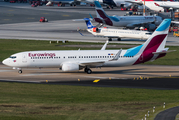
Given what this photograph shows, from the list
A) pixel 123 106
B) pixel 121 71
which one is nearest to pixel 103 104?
pixel 123 106

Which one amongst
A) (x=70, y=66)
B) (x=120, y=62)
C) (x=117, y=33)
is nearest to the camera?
(x=70, y=66)

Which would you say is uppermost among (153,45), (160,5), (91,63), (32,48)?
(153,45)

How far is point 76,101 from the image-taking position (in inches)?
1523

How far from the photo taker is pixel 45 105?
36.5 meters

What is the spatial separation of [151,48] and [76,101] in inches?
962

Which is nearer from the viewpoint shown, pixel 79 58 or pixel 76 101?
pixel 76 101

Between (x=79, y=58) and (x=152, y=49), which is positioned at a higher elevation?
(x=152, y=49)

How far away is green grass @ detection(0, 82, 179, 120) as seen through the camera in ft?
106

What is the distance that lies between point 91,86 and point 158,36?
1810 cm

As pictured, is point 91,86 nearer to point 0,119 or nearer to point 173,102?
point 173,102

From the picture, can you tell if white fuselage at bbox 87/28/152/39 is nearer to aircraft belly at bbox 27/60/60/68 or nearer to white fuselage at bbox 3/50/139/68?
white fuselage at bbox 3/50/139/68

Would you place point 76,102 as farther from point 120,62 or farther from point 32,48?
point 32,48

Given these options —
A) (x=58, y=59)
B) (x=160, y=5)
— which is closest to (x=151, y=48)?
(x=58, y=59)

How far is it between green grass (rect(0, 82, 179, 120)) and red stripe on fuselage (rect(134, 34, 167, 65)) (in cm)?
1362
